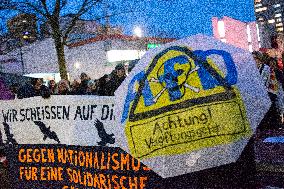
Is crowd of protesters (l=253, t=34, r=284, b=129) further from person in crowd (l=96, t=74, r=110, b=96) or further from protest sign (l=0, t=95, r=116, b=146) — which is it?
protest sign (l=0, t=95, r=116, b=146)

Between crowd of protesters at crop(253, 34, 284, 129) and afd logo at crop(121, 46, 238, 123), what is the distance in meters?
4.85

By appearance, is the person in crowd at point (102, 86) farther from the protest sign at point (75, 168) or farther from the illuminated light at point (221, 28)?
the illuminated light at point (221, 28)

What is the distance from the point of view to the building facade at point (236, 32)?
37281mm

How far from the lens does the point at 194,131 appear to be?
2.46 m

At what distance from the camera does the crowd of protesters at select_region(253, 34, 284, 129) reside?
23.5ft

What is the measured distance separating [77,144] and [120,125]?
4.59 feet

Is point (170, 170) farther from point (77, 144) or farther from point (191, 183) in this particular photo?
point (77, 144)

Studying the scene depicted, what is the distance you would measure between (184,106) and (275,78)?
535cm

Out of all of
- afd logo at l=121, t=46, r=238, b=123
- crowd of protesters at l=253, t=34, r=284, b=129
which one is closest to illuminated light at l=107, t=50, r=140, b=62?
crowd of protesters at l=253, t=34, r=284, b=129

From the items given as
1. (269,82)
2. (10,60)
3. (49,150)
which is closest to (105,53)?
(10,60)

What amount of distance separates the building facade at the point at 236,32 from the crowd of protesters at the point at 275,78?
82.9 ft

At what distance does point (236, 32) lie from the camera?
40406mm

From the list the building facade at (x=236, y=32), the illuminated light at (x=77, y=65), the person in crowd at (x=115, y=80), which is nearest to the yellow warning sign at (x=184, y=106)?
the person in crowd at (x=115, y=80)

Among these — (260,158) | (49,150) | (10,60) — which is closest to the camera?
(49,150)
